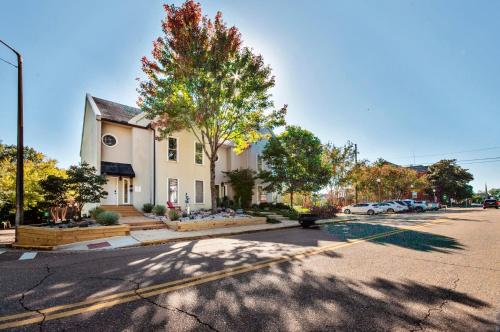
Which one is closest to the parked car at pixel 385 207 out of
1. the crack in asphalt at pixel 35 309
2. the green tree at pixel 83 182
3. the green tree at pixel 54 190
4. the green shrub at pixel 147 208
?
the green shrub at pixel 147 208

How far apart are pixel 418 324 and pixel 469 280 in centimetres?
267

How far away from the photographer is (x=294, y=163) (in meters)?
25.3

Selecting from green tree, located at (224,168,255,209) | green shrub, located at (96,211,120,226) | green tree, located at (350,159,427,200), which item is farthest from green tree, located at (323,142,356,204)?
green shrub, located at (96,211,120,226)

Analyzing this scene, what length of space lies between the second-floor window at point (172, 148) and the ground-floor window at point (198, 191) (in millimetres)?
2826

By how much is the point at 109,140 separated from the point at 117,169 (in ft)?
7.73

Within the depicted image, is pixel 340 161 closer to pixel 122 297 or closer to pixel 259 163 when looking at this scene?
pixel 259 163

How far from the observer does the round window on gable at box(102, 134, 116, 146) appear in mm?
18439

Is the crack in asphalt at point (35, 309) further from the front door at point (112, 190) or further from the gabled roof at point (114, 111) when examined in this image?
the gabled roof at point (114, 111)

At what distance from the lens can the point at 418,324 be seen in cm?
312

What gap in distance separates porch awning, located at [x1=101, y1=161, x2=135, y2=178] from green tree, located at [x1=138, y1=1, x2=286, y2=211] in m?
3.88

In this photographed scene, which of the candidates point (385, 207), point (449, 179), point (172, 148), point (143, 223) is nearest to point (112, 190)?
point (172, 148)

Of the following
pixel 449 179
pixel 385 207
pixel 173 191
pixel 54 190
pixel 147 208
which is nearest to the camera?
pixel 54 190

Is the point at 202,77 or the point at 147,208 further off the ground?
the point at 202,77

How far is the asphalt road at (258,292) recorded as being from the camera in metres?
3.16
